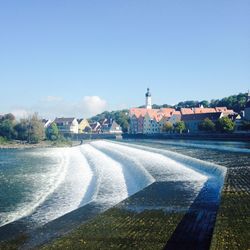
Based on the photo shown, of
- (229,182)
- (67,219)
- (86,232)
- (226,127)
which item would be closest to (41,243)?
(86,232)

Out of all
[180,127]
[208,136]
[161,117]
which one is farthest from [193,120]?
[208,136]

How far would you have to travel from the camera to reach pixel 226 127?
269ft

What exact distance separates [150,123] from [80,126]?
164 ft

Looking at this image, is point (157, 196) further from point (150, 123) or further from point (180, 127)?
point (150, 123)

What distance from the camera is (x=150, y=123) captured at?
140625 mm

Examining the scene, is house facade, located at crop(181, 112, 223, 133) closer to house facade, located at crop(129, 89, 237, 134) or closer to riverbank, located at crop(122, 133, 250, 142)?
house facade, located at crop(129, 89, 237, 134)

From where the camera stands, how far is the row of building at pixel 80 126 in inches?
6501

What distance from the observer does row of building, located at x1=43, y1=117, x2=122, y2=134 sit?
165 metres

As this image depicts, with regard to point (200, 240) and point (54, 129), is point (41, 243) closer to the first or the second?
point (200, 240)

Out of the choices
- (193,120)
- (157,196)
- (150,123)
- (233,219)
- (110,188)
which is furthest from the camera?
(150,123)

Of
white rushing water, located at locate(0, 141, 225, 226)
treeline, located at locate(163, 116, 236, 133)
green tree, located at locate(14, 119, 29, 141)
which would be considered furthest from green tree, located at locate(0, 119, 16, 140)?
white rushing water, located at locate(0, 141, 225, 226)

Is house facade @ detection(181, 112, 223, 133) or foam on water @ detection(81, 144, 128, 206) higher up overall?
house facade @ detection(181, 112, 223, 133)

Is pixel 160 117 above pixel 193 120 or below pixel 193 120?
above

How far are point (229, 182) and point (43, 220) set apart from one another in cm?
990
